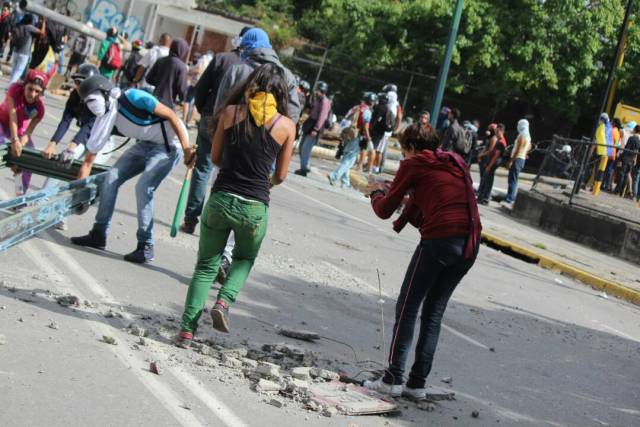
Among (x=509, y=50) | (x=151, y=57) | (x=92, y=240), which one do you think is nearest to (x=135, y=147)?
(x=92, y=240)

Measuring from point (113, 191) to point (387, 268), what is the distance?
4024 mm

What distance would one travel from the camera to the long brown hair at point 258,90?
6352 millimetres

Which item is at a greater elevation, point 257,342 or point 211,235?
point 211,235

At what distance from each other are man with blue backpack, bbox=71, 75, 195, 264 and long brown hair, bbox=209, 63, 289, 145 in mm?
2006

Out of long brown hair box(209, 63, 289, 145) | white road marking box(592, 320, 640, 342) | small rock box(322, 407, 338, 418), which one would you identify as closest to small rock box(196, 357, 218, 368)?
small rock box(322, 407, 338, 418)

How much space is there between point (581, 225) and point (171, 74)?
10034mm

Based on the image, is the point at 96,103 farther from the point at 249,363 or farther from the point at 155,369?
the point at 155,369

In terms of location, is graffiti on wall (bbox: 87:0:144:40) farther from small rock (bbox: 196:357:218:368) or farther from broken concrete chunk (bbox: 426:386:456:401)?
small rock (bbox: 196:357:218:368)

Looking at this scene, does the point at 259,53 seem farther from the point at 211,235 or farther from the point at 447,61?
the point at 447,61

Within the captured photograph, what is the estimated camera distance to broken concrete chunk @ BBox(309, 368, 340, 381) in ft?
20.9

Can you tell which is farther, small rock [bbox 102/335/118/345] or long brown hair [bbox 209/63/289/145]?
long brown hair [bbox 209/63/289/145]

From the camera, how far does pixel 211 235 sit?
6465 millimetres

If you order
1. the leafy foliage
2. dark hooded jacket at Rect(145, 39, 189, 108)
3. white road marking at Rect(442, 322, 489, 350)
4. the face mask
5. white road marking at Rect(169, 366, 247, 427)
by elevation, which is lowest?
white road marking at Rect(169, 366, 247, 427)

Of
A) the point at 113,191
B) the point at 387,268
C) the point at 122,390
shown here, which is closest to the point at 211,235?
the point at 122,390
